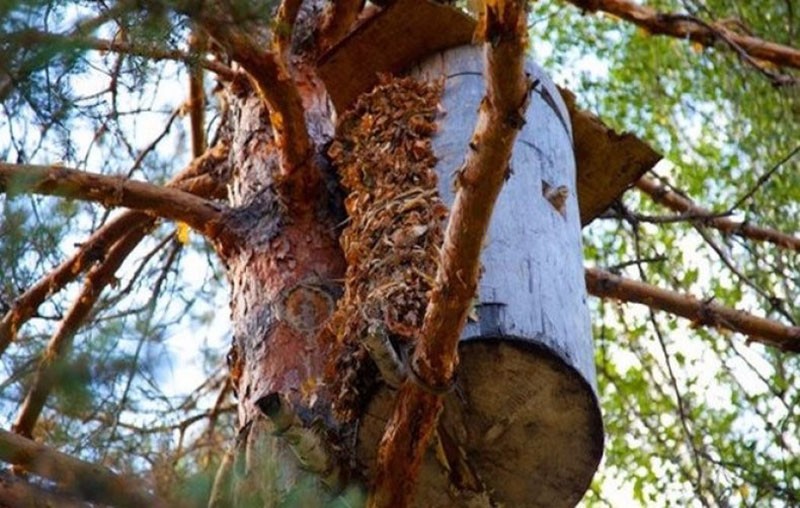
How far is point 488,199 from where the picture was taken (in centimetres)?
260

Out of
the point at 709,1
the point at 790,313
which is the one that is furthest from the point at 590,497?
the point at 709,1

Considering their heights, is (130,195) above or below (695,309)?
below

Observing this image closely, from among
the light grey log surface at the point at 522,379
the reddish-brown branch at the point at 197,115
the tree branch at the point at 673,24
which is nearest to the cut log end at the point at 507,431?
the light grey log surface at the point at 522,379

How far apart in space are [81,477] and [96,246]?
1.85m

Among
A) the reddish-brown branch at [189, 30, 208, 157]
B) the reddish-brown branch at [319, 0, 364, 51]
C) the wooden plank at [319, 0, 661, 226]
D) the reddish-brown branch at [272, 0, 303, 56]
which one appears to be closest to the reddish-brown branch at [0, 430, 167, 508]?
the reddish-brown branch at [272, 0, 303, 56]

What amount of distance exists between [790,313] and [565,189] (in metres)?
1.50

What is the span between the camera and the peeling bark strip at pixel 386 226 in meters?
2.96

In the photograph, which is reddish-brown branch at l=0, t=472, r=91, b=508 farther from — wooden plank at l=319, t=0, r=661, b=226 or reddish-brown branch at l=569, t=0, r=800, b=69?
reddish-brown branch at l=569, t=0, r=800, b=69

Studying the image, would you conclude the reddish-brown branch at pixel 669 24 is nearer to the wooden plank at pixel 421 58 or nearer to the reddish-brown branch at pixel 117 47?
the wooden plank at pixel 421 58

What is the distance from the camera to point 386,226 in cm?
318

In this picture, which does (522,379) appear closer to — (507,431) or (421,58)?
(507,431)

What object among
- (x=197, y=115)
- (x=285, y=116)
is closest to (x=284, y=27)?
(x=285, y=116)

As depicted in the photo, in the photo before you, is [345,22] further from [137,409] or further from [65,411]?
[65,411]

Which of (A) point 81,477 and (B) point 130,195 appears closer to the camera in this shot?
(A) point 81,477
